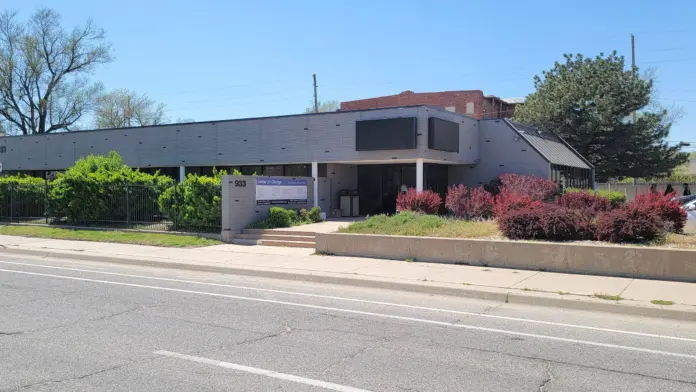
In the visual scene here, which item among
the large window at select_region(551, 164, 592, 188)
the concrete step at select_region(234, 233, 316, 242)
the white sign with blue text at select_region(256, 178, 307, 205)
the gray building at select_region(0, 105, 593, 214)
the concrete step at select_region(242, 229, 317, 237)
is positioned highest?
the gray building at select_region(0, 105, 593, 214)

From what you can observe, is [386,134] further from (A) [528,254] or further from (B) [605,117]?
(B) [605,117]

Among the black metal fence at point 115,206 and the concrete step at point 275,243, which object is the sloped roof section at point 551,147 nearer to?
the concrete step at point 275,243

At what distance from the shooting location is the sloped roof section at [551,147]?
25.6 metres

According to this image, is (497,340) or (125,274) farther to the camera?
(125,274)

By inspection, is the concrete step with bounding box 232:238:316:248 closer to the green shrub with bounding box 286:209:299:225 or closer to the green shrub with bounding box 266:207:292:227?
the green shrub with bounding box 266:207:292:227

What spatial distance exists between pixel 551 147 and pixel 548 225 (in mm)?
17244

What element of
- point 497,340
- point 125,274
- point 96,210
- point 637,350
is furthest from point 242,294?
point 96,210

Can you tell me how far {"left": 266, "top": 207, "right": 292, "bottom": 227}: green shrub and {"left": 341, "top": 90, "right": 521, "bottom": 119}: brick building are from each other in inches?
1375

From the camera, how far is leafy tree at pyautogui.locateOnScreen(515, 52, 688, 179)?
1275 inches

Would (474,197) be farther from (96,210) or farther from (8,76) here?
(8,76)

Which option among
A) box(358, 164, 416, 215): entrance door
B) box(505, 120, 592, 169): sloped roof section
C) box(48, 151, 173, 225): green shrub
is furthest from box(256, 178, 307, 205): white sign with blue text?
box(505, 120, 592, 169): sloped roof section

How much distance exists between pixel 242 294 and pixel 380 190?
1660cm

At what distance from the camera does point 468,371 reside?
566cm

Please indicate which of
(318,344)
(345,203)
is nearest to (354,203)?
(345,203)
